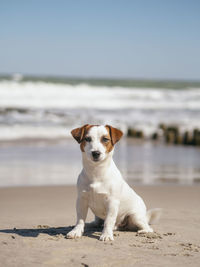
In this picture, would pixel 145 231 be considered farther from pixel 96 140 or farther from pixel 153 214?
pixel 96 140

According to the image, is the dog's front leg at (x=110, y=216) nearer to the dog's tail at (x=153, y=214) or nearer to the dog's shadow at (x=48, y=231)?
the dog's shadow at (x=48, y=231)

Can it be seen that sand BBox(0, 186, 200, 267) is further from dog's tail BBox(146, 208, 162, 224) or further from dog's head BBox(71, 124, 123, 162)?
dog's head BBox(71, 124, 123, 162)

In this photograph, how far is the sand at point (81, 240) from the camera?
15.0ft

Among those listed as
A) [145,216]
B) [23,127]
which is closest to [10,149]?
[23,127]

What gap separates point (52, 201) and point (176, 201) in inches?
81.9

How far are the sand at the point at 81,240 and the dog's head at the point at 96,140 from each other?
91cm

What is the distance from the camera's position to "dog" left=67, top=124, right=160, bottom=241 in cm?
513

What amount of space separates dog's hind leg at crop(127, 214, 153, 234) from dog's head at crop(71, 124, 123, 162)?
0.93 meters

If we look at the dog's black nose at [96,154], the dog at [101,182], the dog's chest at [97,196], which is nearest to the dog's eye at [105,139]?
the dog at [101,182]

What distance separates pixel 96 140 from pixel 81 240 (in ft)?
3.48

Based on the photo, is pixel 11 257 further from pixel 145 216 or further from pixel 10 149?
pixel 10 149

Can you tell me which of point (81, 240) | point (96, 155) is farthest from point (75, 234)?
point (96, 155)

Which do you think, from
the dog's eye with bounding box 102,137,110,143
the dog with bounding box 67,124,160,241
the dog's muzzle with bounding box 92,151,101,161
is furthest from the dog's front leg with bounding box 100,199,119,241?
the dog's eye with bounding box 102,137,110,143

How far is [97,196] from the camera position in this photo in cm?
528
